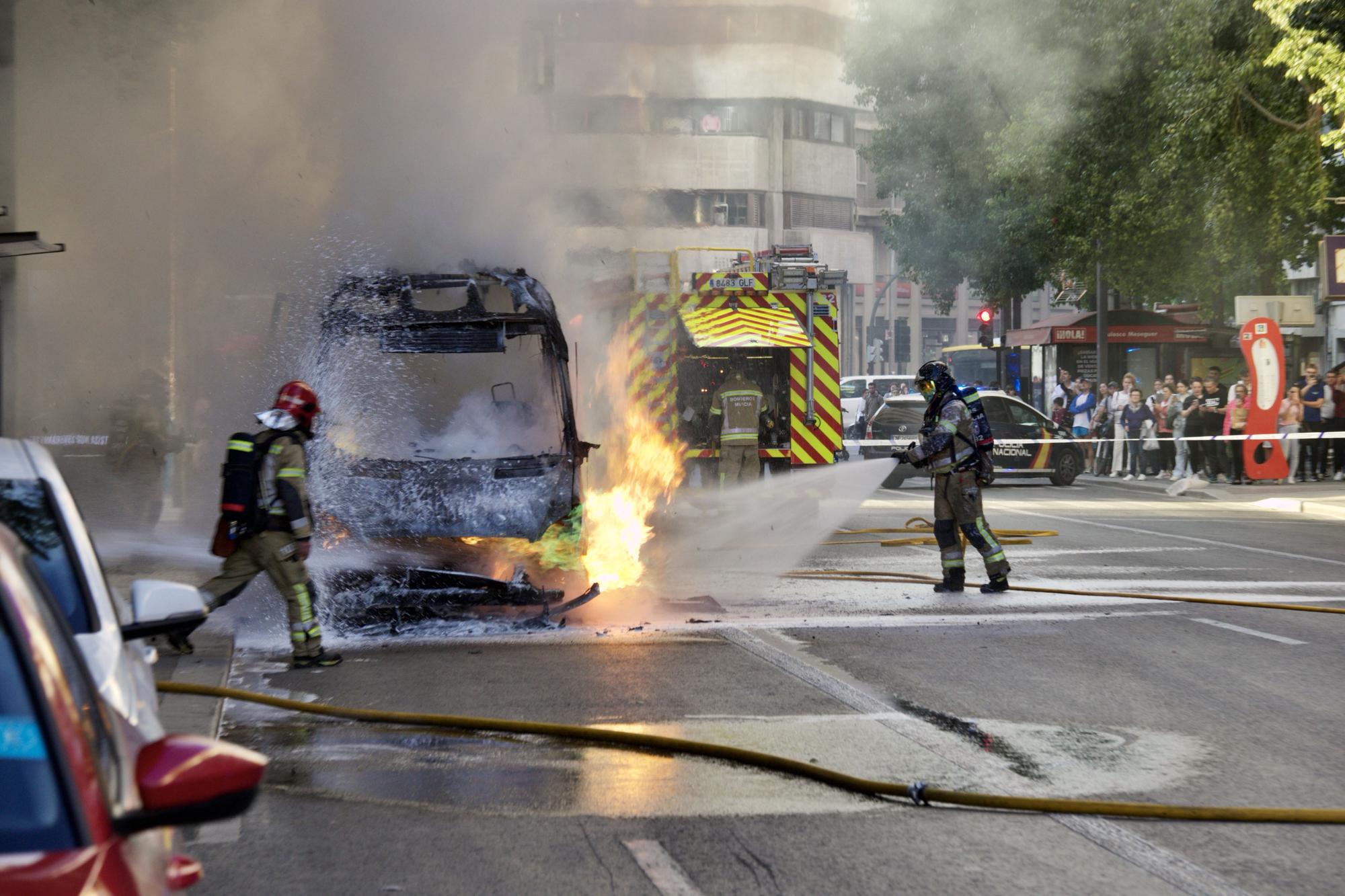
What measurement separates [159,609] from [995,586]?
26.6 ft

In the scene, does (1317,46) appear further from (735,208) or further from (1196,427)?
(735,208)

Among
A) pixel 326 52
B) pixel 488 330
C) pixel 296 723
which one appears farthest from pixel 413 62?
pixel 296 723

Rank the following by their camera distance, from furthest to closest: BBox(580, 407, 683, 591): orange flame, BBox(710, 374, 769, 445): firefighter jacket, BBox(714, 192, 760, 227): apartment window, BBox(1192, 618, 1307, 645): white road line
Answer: BBox(714, 192, 760, 227): apartment window < BBox(710, 374, 769, 445): firefighter jacket < BBox(580, 407, 683, 591): orange flame < BBox(1192, 618, 1307, 645): white road line

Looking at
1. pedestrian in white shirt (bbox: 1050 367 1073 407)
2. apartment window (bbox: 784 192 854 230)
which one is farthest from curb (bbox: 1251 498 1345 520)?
apartment window (bbox: 784 192 854 230)

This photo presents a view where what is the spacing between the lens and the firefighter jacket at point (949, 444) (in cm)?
1088

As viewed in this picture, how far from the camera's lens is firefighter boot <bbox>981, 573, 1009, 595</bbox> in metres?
10.9

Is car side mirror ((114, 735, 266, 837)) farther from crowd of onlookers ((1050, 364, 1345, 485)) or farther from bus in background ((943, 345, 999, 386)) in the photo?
bus in background ((943, 345, 999, 386))

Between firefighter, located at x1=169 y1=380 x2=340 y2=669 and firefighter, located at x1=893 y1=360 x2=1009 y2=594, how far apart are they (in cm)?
472

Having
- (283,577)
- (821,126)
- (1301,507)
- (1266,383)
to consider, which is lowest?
(1301,507)

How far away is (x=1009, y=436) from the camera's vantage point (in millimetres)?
23812

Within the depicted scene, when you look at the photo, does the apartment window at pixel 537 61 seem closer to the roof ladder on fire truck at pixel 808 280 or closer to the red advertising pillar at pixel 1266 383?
the roof ladder on fire truck at pixel 808 280

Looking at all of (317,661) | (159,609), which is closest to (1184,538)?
(317,661)

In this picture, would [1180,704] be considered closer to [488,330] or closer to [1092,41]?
[488,330]

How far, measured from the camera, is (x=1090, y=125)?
2362 cm
